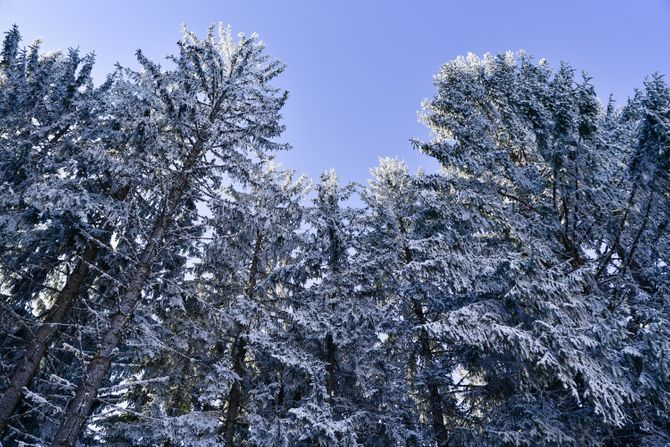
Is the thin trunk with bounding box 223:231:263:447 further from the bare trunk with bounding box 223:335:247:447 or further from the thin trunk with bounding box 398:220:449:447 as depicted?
the thin trunk with bounding box 398:220:449:447

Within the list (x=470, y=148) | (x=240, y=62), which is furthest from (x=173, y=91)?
(x=470, y=148)

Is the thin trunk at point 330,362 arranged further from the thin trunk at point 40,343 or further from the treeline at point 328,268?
the thin trunk at point 40,343

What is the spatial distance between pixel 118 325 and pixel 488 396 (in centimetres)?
907

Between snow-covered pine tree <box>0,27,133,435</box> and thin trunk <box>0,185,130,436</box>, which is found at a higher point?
snow-covered pine tree <box>0,27,133,435</box>

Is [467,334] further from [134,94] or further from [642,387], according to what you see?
[134,94]

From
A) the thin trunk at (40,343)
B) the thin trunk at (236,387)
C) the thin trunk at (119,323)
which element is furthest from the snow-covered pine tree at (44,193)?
the thin trunk at (236,387)

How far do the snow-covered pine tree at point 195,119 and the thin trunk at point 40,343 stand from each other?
4.23 feet

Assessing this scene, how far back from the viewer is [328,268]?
1191cm

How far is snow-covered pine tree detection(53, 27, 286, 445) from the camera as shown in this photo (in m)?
7.93

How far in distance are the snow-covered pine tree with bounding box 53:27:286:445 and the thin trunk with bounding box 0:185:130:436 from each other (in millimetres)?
1288

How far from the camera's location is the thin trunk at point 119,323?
5.45 m

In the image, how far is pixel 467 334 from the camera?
688 centimetres

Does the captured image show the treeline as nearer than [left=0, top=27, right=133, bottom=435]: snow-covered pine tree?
Yes

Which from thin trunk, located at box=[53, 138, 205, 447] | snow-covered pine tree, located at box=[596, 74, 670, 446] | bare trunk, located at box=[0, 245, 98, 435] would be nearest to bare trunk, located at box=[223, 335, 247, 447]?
thin trunk, located at box=[53, 138, 205, 447]
